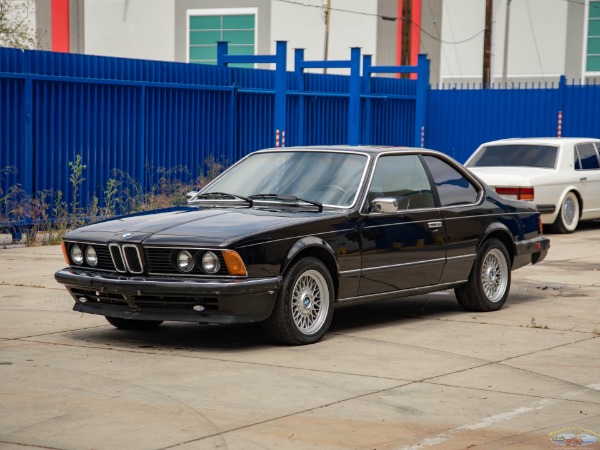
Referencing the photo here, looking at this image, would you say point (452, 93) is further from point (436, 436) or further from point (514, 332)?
point (436, 436)

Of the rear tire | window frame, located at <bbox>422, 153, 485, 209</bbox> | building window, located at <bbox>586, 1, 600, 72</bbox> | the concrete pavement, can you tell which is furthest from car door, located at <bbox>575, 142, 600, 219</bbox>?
building window, located at <bbox>586, 1, 600, 72</bbox>

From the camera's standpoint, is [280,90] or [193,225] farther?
[280,90]

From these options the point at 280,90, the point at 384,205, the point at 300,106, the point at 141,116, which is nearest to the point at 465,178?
the point at 384,205

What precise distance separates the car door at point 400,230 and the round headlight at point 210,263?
140cm

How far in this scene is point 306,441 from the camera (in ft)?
19.4

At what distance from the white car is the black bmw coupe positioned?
7051mm

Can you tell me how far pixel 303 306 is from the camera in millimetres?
8617

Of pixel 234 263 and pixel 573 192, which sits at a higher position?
pixel 234 263

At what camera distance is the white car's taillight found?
1783 cm

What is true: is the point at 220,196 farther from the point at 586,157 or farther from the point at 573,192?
the point at 586,157

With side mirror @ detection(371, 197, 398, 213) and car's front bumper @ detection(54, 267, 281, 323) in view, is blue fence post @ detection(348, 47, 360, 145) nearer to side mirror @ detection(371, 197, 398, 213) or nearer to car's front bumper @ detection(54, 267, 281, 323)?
Result: side mirror @ detection(371, 197, 398, 213)

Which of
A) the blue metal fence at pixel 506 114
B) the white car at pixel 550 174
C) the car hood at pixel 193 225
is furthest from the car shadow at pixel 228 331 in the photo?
the blue metal fence at pixel 506 114

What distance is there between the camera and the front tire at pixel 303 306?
27.6ft

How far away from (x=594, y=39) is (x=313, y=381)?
163 feet
